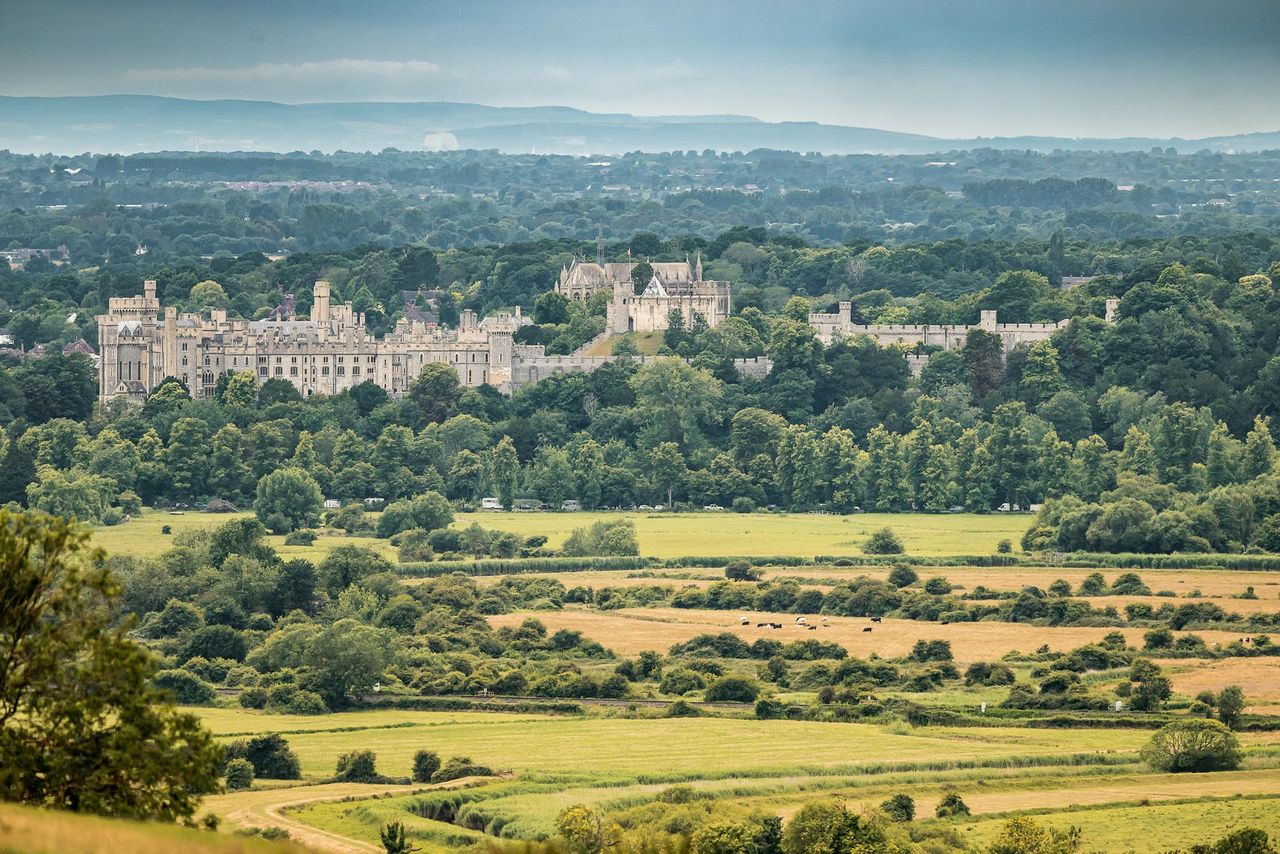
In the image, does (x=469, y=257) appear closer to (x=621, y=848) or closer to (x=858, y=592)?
(x=858, y=592)

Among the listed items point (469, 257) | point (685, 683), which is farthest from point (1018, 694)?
point (469, 257)

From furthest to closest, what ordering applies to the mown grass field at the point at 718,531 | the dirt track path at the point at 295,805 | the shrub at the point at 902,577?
the mown grass field at the point at 718,531 < the shrub at the point at 902,577 < the dirt track path at the point at 295,805

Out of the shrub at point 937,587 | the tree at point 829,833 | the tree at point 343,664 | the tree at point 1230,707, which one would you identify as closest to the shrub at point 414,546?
the shrub at point 937,587

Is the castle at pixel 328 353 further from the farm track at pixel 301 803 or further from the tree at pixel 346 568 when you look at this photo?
the farm track at pixel 301 803

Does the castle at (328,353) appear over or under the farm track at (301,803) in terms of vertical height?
over

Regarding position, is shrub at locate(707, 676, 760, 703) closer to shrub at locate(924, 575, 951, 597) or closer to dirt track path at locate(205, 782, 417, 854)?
dirt track path at locate(205, 782, 417, 854)

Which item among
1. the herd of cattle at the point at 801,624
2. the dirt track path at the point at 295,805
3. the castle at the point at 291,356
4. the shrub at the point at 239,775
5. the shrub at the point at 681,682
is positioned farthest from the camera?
the castle at the point at 291,356
